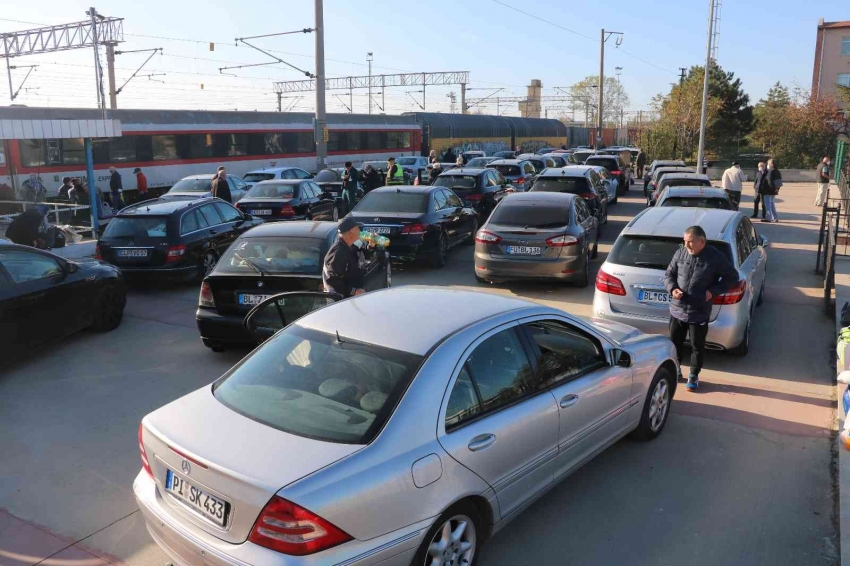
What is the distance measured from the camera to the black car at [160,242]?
10.7 m

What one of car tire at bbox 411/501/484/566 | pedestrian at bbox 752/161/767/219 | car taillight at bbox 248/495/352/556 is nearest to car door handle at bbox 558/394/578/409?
car tire at bbox 411/501/484/566

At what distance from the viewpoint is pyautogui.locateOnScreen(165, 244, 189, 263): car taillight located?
1070 centimetres

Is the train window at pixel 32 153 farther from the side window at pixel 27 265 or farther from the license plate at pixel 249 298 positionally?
the license plate at pixel 249 298

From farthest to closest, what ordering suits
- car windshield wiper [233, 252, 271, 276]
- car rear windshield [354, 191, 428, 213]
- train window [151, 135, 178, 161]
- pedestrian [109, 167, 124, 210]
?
train window [151, 135, 178, 161] < pedestrian [109, 167, 124, 210] < car rear windshield [354, 191, 428, 213] < car windshield wiper [233, 252, 271, 276]

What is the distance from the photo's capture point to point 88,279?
832cm

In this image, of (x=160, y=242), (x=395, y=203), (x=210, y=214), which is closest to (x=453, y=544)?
(x=160, y=242)

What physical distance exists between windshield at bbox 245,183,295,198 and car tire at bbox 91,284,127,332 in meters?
7.27

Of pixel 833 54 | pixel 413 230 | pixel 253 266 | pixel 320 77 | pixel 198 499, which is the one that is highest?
pixel 833 54

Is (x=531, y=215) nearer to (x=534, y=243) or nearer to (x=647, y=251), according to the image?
(x=534, y=243)

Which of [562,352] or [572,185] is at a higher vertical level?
[572,185]

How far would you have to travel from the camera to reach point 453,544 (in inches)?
137

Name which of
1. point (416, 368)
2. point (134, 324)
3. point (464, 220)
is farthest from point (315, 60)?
point (416, 368)

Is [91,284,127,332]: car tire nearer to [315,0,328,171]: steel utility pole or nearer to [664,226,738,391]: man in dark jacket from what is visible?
[664,226,738,391]: man in dark jacket

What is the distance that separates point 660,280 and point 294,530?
554cm
